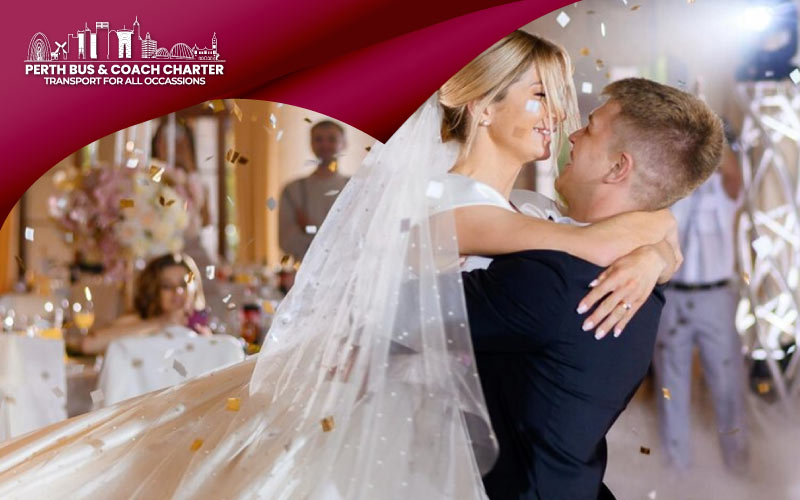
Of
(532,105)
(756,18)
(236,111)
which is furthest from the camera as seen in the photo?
(236,111)

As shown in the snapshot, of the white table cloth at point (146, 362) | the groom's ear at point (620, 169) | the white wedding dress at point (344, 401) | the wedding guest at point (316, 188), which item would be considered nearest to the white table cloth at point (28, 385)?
the white table cloth at point (146, 362)

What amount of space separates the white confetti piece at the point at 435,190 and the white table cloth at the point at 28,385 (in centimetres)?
149

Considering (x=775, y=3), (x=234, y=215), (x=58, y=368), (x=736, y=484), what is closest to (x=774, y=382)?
(x=736, y=484)

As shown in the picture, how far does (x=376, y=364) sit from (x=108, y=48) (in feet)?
4.56

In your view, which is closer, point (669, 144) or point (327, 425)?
point (327, 425)

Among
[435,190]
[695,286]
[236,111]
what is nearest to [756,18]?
[695,286]

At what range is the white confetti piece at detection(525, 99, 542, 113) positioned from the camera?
1633 mm

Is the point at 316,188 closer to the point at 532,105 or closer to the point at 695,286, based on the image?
the point at 695,286

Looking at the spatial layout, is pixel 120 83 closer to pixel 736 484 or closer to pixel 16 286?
pixel 16 286

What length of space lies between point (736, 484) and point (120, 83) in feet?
7.13

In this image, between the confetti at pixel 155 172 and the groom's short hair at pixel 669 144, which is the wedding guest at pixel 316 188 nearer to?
the confetti at pixel 155 172

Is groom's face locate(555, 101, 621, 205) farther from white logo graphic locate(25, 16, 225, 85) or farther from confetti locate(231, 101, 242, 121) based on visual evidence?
confetti locate(231, 101, 242, 121)

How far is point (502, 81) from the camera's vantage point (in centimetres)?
165

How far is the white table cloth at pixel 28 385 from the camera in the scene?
105 inches
